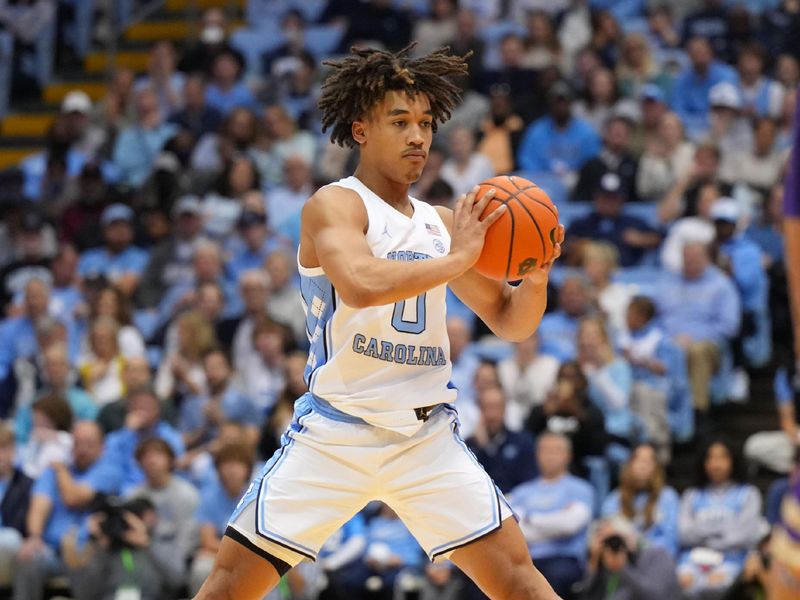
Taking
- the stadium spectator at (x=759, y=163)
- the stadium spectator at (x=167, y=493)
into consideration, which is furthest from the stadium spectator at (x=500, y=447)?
the stadium spectator at (x=759, y=163)

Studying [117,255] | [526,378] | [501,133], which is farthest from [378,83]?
[117,255]

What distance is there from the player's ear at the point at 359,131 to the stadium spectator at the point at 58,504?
5.46 m

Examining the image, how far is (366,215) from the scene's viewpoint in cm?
537

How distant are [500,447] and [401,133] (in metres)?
5.00

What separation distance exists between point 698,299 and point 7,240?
665cm

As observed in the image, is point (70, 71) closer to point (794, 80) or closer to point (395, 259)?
point (794, 80)

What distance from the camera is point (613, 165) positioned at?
12.5 m

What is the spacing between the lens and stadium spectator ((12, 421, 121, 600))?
9938mm

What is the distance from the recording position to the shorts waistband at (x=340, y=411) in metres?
5.36

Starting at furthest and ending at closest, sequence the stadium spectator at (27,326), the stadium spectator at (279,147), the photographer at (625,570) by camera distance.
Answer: the stadium spectator at (279,147) < the stadium spectator at (27,326) < the photographer at (625,570)

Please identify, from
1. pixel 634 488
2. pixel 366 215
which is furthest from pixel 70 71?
pixel 366 215

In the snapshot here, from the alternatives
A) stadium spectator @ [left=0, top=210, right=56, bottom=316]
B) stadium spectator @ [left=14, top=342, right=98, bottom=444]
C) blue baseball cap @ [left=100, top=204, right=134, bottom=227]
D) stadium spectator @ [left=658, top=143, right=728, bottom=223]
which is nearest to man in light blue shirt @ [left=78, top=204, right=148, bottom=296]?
blue baseball cap @ [left=100, top=204, right=134, bottom=227]

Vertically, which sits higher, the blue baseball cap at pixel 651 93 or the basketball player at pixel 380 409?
the blue baseball cap at pixel 651 93

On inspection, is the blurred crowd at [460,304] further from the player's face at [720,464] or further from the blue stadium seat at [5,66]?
the blue stadium seat at [5,66]
